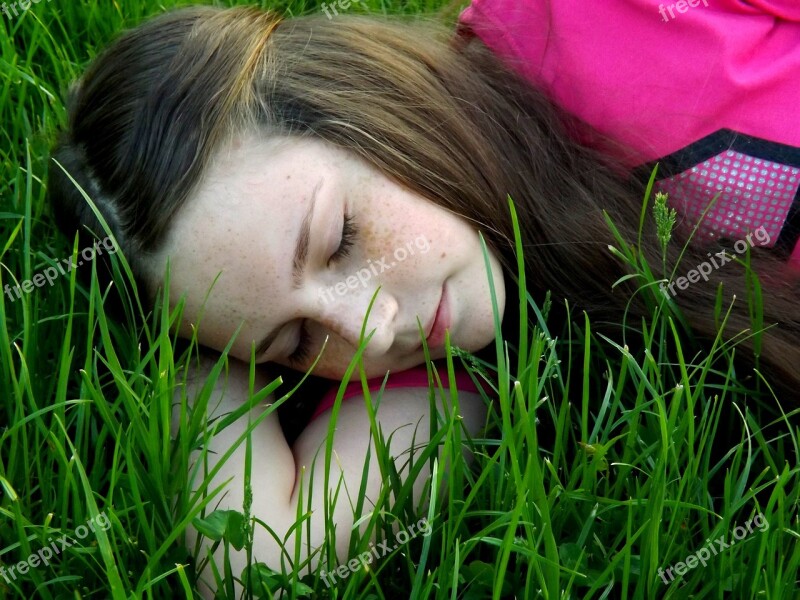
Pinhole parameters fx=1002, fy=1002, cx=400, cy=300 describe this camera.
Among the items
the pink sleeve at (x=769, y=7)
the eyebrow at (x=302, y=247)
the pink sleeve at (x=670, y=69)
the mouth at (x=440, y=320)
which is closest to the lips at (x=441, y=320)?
the mouth at (x=440, y=320)

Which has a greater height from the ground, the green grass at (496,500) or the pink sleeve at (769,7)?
the pink sleeve at (769,7)

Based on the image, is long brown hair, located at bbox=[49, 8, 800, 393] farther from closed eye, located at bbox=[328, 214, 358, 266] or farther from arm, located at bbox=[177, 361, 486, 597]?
arm, located at bbox=[177, 361, 486, 597]

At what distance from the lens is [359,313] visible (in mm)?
1614

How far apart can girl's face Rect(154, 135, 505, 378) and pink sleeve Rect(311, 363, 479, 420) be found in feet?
0.35

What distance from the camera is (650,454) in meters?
1.44

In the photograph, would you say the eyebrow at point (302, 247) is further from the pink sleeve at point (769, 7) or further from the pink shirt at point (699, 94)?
the pink sleeve at point (769, 7)

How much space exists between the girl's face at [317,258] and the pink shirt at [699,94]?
44cm

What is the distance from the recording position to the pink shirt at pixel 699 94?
185 cm

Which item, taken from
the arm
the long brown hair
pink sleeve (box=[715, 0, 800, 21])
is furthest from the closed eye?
pink sleeve (box=[715, 0, 800, 21])

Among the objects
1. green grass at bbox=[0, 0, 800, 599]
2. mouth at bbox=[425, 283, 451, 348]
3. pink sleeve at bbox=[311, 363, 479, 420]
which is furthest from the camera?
pink sleeve at bbox=[311, 363, 479, 420]

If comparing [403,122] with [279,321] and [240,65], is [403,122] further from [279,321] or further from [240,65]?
[279,321]

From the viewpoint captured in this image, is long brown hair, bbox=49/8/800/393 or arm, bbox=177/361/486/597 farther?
long brown hair, bbox=49/8/800/393

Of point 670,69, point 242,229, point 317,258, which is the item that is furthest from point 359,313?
point 670,69

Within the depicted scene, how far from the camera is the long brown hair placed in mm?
1705
